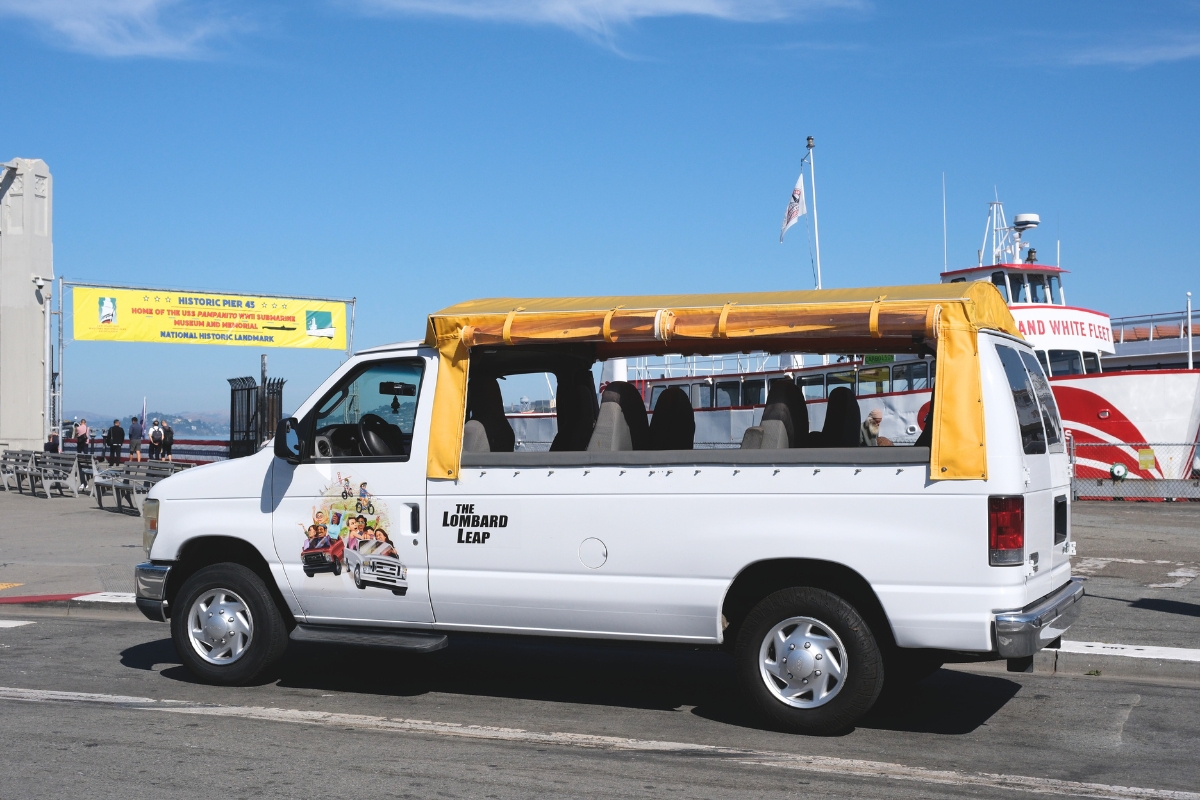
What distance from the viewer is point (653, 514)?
6449 mm

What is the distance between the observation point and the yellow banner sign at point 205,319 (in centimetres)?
2988

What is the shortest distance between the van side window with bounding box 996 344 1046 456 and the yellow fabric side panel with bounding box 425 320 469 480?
302 cm

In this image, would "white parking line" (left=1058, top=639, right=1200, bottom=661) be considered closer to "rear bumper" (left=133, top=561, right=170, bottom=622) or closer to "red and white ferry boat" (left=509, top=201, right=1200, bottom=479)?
"rear bumper" (left=133, top=561, right=170, bottom=622)

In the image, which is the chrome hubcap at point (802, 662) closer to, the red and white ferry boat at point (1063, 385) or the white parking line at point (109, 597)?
the white parking line at point (109, 597)

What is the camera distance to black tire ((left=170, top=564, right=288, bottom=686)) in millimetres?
7414

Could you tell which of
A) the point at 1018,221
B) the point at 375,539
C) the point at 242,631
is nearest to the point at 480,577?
the point at 375,539

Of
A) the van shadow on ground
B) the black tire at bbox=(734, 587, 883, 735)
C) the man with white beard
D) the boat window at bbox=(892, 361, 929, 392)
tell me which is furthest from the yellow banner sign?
the black tire at bbox=(734, 587, 883, 735)

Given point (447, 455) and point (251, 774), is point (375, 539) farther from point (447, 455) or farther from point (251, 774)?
point (251, 774)

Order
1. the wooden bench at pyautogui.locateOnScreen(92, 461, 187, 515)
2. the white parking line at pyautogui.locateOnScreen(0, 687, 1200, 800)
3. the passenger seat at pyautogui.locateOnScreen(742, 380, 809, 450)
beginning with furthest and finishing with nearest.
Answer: the wooden bench at pyautogui.locateOnScreen(92, 461, 187, 515) → the passenger seat at pyautogui.locateOnScreen(742, 380, 809, 450) → the white parking line at pyautogui.locateOnScreen(0, 687, 1200, 800)

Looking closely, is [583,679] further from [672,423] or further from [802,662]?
[802,662]

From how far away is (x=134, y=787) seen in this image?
5281 millimetres

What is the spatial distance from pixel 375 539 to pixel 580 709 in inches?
62.4

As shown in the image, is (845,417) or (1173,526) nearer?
(845,417)

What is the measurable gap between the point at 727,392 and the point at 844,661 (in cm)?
1868
